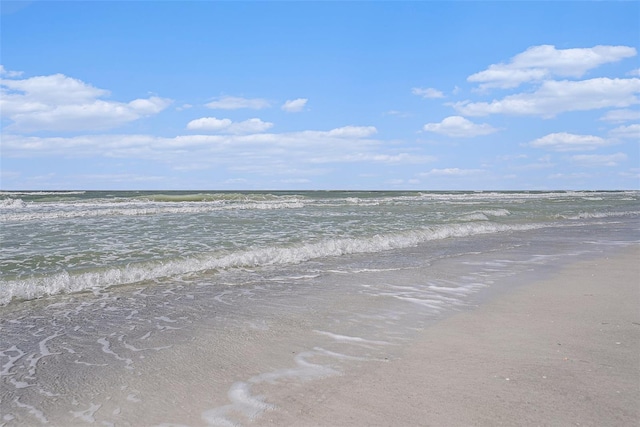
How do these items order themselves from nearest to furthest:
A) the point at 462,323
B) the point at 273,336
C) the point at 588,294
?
the point at 273,336
the point at 462,323
the point at 588,294

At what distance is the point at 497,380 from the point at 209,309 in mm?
4260

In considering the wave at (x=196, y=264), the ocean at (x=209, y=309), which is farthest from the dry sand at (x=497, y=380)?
the wave at (x=196, y=264)

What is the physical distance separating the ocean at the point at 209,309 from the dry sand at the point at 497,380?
33cm

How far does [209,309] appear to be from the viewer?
22.7 feet

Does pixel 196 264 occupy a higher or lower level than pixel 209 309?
higher

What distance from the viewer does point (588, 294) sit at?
771 cm

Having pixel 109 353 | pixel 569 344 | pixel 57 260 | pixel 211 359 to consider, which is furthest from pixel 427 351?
pixel 57 260

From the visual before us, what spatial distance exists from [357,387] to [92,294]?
19.3ft

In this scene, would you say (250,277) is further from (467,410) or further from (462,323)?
(467,410)


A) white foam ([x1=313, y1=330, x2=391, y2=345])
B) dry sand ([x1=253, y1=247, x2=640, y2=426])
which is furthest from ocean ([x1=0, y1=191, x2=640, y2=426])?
dry sand ([x1=253, y1=247, x2=640, y2=426])

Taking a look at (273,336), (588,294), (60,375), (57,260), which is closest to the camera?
(60,375)

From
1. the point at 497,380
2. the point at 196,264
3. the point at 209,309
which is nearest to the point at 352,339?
the point at 497,380

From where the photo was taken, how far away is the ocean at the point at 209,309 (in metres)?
3.93

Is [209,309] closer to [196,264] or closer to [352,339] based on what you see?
[352,339]
